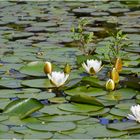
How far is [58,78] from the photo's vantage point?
2.84 meters

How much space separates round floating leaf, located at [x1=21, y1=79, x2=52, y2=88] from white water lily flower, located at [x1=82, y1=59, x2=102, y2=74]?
291 millimetres

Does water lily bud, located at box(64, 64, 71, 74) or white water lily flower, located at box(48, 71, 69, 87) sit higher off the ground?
water lily bud, located at box(64, 64, 71, 74)

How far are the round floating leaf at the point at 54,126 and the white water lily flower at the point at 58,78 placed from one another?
55 centimetres

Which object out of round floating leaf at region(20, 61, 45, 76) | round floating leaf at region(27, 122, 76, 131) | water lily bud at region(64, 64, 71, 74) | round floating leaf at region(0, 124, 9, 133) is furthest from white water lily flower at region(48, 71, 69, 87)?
round floating leaf at region(0, 124, 9, 133)

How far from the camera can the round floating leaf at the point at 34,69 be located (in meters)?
3.23

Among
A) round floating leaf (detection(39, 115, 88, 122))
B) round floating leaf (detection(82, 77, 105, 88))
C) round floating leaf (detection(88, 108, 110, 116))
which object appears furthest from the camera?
round floating leaf (detection(82, 77, 105, 88))

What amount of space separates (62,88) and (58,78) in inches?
3.6

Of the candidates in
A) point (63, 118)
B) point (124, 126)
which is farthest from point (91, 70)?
point (124, 126)

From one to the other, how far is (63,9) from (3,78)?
3.45 m

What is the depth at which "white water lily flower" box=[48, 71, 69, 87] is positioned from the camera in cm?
284

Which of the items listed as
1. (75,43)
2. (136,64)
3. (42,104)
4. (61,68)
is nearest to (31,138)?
(42,104)

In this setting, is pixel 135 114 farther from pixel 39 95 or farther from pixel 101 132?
pixel 39 95

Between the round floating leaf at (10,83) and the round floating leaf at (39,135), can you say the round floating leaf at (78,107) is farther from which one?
the round floating leaf at (10,83)

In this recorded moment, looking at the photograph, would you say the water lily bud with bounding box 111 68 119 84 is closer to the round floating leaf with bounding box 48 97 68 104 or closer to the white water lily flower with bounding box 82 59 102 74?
the white water lily flower with bounding box 82 59 102 74
